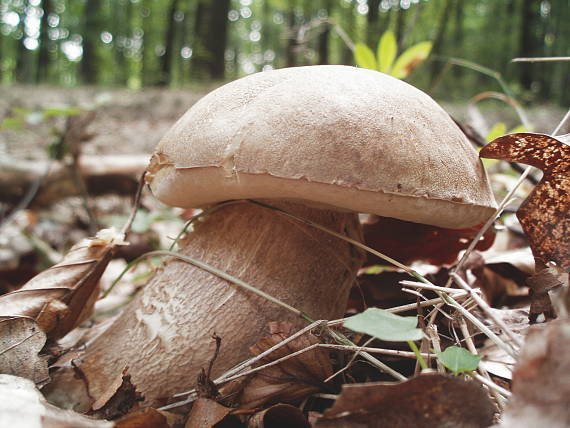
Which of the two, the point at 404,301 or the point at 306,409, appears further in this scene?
the point at 404,301

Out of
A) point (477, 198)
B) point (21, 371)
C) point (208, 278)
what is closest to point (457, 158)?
point (477, 198)

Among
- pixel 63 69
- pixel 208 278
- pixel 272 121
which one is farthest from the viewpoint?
pixel 63 69

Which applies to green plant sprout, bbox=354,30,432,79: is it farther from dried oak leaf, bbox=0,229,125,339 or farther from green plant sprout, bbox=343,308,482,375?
green plant sprout, bbox=343,308,482,375

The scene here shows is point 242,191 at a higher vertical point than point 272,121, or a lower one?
lower

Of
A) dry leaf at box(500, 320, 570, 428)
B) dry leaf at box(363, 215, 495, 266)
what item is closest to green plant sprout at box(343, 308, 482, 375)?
dry leaf at box(500, 320, 570, 428)

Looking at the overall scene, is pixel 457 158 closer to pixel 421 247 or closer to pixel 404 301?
pixel 421 247

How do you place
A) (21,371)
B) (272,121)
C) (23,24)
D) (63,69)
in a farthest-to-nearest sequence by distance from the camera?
(63,69)
(23,24)
(21,371)
(272,121)

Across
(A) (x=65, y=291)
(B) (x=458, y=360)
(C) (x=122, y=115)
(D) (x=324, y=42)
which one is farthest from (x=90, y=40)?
(B) (x=458, y=360)
